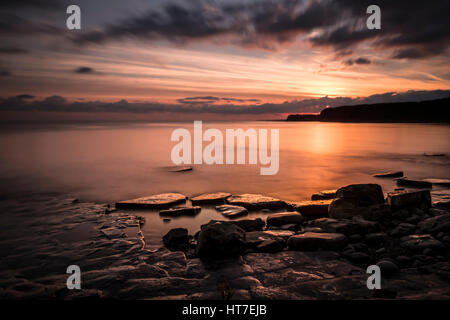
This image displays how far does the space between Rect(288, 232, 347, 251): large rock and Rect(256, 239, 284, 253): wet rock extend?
19cm

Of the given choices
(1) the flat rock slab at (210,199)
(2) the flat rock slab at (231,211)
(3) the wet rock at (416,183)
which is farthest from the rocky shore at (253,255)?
(3) the wet rock at (416,183)

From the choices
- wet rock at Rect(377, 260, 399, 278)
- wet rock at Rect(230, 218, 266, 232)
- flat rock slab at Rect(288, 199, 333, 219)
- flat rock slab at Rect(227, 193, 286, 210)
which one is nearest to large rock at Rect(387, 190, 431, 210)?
flat rock slab at Rect(288, 199, 333, 219)

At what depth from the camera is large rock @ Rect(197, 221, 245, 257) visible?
13.6 feet

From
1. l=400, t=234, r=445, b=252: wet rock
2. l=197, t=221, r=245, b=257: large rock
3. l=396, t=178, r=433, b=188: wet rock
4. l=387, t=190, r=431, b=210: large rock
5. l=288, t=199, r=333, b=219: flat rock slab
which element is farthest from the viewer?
l=396, t=178, r=433, b=188: wet rock

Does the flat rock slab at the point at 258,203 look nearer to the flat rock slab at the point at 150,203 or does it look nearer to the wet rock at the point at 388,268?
the flat rock slab at the point at 150,203

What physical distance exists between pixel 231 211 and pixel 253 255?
233 cm

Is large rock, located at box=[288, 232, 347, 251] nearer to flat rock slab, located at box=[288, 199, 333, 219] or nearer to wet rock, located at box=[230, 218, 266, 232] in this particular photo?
wet rock, located at box=[230, 218, 266, 232]

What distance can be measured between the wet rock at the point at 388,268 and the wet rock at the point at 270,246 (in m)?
1.42

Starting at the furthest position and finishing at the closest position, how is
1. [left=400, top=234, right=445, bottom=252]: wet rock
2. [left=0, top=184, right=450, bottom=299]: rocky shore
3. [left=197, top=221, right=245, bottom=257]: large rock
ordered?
[left=197, top=221, right=245, bottom=257]: large rock
[left=400, top=234, right=445, bottom=252]: wet rock
[left=0, top=184, right=450, bottom=299]: rocky shore

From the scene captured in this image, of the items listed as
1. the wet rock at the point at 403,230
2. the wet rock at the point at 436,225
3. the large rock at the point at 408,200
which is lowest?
the wet rock at the point at 403,230

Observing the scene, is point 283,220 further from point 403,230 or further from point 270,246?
point 403,230

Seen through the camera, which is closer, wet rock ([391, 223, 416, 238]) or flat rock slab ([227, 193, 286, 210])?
wet rock ([391, 223, 416, 238])

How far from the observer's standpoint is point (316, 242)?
4.32 meters

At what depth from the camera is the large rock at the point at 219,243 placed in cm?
414
